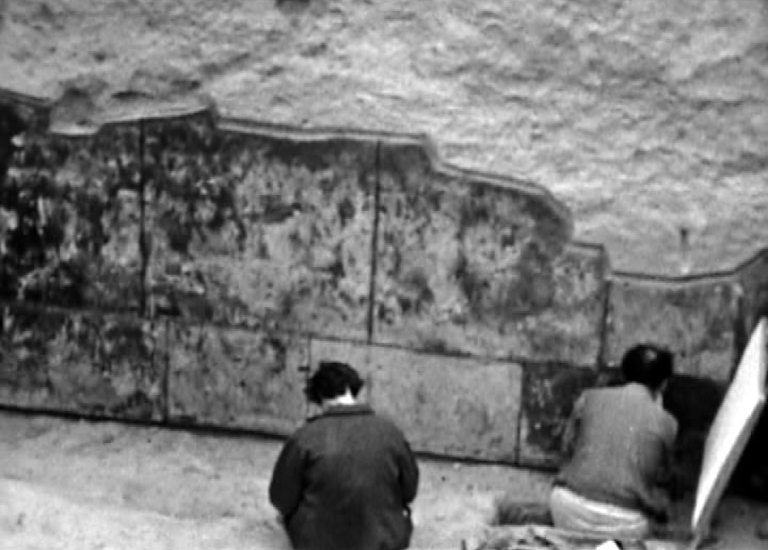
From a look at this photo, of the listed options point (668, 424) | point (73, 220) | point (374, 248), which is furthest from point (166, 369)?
point (668, 424)

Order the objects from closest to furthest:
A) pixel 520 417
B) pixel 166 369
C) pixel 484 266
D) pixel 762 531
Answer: pixel 762 531 → pixel 484 266 → pixel 520 417 → pixel 166 369

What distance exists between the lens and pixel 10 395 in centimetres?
781

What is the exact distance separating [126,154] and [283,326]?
922 mm

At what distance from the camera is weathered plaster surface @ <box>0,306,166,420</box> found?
7660mm

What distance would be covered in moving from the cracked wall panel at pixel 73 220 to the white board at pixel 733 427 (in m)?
2.36

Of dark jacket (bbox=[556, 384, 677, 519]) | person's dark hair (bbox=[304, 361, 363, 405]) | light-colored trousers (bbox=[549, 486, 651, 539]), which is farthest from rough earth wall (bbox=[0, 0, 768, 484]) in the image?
person's dark hair (bbox=[304, 361, 363, 405])

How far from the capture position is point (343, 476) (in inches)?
259

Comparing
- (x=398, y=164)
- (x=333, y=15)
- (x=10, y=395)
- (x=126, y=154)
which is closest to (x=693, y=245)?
(x=398, y=164)

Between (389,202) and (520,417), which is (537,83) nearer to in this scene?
(389,202)

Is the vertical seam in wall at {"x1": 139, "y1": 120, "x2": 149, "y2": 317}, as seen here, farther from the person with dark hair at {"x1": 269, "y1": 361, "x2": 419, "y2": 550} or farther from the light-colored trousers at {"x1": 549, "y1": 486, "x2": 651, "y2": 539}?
the light-colored trousers at {"x1": 549, "y1": 486, "x2": 651, "y2": 539}

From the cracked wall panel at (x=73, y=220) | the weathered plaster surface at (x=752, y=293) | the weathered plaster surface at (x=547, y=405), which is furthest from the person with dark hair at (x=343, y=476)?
the weathered plaster surface at (x=752, y=293)

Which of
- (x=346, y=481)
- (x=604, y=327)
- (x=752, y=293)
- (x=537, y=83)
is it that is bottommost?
(x=346, y=481)

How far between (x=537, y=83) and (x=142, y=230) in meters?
1.68

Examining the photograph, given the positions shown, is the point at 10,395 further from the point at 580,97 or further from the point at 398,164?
the point at 580,97
